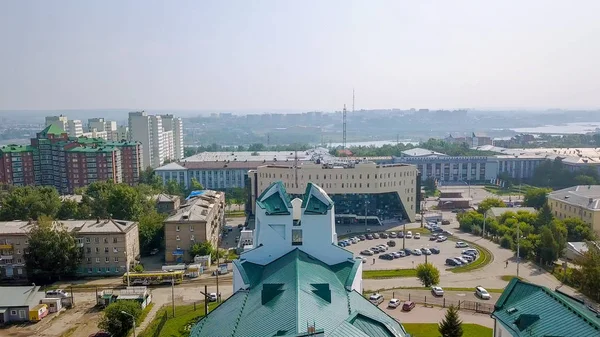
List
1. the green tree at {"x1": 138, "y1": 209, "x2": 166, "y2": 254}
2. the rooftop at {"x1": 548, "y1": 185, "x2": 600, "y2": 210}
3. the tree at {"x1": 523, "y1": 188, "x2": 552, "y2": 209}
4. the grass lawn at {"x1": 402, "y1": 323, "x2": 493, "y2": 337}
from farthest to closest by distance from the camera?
the tree at {"x1": 523, "y1": 188, "x2": 552, "y2": 209} < the rooftop at {"x1": 548, "y1": 185, "x2": 600, "y2": 210} < the green tree at {"x1": 138, "y1": 209, "x2": 166, "y2": 254} < the grass lawn at {"x1": 402, "y1": 323, "x2": 493, "y2": 337}

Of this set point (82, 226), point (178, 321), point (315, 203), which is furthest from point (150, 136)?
point (315, 203)

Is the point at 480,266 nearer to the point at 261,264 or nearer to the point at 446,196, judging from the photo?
the point at 261,264

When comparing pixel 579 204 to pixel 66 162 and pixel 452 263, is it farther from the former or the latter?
pixel 66 162

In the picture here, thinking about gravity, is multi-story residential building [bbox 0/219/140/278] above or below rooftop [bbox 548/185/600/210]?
below

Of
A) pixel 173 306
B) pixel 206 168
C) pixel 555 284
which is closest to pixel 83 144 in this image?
pixel 206 168

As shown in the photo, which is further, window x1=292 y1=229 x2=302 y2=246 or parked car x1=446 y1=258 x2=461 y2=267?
parked car x1=446 y1=258 x2=461 y2=267

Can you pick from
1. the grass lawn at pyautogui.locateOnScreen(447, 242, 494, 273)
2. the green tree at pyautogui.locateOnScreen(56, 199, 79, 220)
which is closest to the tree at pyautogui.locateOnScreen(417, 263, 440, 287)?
the grass lawn at pyautogui.locateOnScreen(447, 242, 494, 273)

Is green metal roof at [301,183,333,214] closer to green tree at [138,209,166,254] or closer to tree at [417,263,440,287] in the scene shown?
tree at [417,263,440,287]
